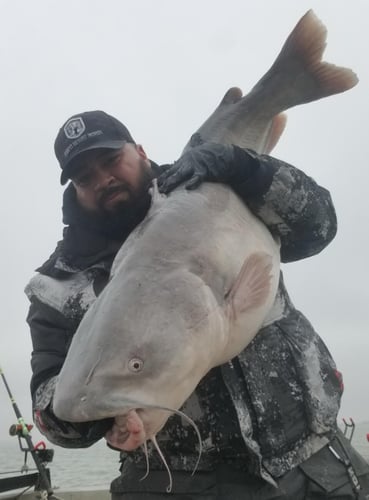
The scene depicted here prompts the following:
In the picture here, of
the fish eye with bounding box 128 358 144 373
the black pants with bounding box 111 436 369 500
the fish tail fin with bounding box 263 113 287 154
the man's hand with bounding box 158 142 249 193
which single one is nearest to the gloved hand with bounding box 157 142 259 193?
the man's hand with bounding box 158 142 249 193

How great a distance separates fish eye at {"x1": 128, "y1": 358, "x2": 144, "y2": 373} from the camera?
2.04 m

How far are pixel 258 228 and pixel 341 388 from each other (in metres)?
1.01

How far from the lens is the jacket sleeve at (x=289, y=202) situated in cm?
295

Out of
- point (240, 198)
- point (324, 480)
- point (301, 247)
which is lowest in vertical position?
point (324, 480)

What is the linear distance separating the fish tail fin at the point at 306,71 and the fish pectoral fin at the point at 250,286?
5.36 feet

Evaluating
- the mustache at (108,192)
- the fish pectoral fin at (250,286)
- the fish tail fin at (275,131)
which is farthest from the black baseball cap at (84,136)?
the fish pectoral fin at (250,286)

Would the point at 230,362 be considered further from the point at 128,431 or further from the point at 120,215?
the point at 120,215

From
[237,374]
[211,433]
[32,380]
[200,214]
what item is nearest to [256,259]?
[200,214]

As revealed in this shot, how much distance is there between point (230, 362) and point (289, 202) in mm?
929

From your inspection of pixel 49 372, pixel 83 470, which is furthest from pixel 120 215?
pixel 83 470

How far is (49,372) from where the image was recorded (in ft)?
9.42

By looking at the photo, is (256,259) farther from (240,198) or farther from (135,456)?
(135,456)

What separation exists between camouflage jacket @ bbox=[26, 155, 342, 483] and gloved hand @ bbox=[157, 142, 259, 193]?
68 mm

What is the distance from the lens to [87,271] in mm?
3146
